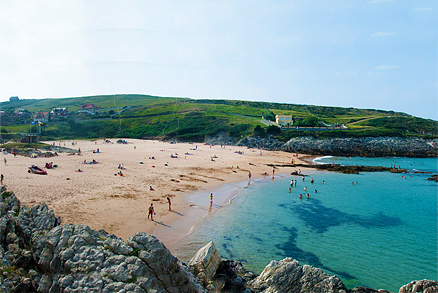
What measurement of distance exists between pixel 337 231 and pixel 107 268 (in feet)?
61.3

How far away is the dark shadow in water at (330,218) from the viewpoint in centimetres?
2214

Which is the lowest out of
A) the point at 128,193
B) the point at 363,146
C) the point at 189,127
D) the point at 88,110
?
the point at 128,193

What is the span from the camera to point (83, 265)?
8.02 meters

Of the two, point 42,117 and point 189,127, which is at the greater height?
point 42,117

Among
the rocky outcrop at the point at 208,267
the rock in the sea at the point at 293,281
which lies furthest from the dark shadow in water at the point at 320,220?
the rocky outcrop at the point at 208,267

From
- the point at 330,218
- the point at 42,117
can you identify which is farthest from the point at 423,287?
the point at 42,117

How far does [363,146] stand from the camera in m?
74.9

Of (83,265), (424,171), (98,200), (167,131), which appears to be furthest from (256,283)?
(167,131)

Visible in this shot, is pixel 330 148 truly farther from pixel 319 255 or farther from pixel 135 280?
pixel 135 280

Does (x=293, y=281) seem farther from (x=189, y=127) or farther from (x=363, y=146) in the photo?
(x=189, y=127)

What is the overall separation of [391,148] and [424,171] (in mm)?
25478

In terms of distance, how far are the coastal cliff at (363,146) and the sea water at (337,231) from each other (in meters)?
38.2

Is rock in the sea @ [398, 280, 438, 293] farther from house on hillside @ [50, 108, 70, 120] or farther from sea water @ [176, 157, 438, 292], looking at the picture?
house on hillside @ [50, 108, 70, 120]

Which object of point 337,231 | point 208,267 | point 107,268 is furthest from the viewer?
point 337,231
